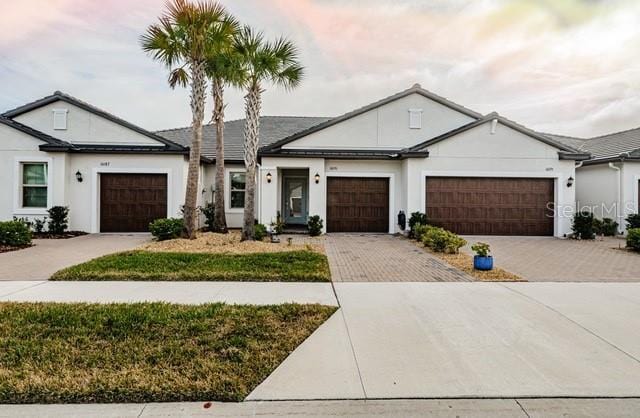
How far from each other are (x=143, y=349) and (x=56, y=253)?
8557mm

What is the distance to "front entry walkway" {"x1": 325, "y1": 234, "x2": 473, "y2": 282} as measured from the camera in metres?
7.71

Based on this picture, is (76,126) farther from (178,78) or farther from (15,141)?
(178,78)

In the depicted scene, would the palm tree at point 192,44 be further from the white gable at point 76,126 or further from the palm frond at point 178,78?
the white gable at point 76,126

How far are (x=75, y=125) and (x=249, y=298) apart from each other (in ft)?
47.8

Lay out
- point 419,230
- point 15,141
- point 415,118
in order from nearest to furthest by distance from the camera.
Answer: point 419,230 → point 15,141 → point 415,118

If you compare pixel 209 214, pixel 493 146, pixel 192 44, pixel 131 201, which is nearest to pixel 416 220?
pixel 493 146

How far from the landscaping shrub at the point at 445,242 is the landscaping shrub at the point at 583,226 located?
7072 millimetres

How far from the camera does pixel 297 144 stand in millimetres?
16219

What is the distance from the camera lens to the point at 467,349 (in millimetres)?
4090

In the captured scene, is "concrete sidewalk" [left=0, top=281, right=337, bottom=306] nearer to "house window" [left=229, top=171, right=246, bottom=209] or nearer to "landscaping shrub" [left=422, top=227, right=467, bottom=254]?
"landscaping shrub" [left=422, top=227, right=467, bottom=254]

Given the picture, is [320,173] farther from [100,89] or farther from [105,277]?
[100,89]

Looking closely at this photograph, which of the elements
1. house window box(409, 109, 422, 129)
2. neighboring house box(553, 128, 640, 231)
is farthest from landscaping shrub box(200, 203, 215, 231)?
neighboring house box(553, 128, 640, 231)

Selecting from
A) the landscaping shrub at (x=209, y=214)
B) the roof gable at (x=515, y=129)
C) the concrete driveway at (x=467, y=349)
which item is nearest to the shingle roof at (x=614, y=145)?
the roof gable at (x=515, y=129)

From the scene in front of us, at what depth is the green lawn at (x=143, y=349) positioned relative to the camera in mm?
3074
